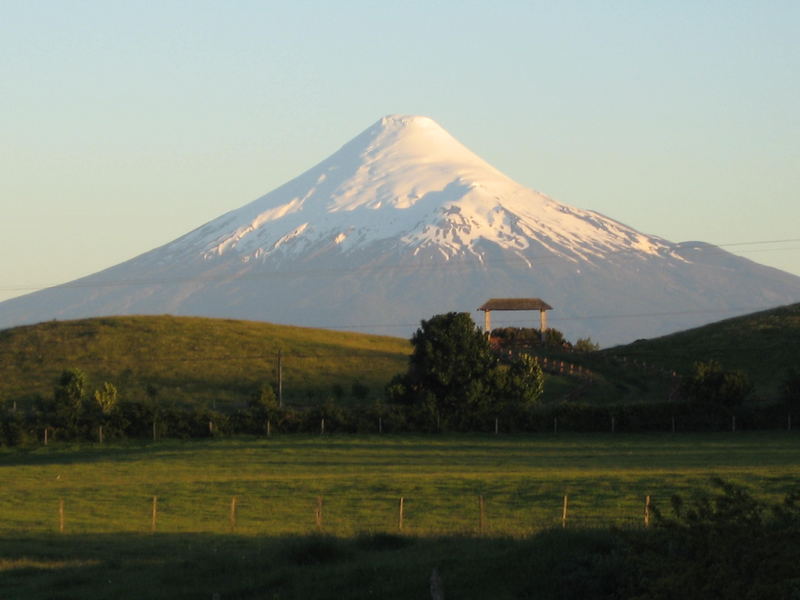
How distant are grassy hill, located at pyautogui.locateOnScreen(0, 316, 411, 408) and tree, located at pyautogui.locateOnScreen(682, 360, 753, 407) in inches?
978

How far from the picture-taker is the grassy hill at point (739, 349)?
106 m

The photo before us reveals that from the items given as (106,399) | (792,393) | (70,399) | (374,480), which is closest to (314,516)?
(374,480)

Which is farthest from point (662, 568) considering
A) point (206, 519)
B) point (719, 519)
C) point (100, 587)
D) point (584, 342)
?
point (584, 342)

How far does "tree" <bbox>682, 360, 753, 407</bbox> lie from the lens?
81.5m

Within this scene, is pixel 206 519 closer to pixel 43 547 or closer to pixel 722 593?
pixel 43 547

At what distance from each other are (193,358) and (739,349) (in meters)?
46.7

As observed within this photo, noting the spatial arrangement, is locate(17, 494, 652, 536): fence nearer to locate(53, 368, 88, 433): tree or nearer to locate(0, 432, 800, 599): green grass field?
locate(0, 432, 800, 599): green grass field

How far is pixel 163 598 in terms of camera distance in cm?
2458

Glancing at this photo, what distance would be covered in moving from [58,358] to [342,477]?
64.1 m

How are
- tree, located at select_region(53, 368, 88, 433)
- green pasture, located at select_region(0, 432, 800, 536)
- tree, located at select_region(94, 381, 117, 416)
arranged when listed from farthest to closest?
1. tree, located at select_region(94, 381, 117, 416)
2. tree, located at select_region(53, 368, 88, 433)
3. green pasture, located at select_region(0, 432, 800, 536)

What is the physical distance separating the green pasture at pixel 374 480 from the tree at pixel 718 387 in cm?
561

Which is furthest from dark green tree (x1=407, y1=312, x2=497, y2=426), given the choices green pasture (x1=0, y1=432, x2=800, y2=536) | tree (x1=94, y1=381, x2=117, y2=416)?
tree (x1=94, y1=381, x2=117, y2=416)

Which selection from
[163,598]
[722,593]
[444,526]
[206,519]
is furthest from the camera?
[206,519]

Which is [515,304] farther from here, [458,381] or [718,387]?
[718,387]
